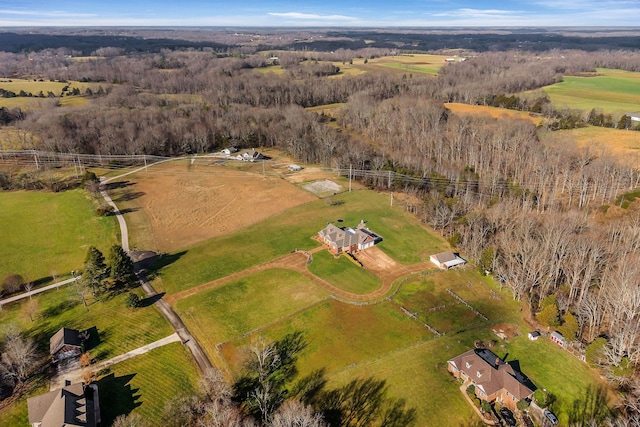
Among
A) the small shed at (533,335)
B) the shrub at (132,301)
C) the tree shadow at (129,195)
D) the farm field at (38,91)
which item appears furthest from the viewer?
the farm field at (38,91)

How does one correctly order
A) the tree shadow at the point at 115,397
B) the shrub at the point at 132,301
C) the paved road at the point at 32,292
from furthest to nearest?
the paved road at the point at 32,292, the shrub at the point at 132,301, the tree shadow at the point at 115,397

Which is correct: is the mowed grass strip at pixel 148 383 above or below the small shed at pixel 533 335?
below

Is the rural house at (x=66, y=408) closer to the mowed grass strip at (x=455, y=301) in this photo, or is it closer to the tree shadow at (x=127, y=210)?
the mowed grass strip at (x=455, y=301)

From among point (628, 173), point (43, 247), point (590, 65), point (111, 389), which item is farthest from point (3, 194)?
point (590, 65)

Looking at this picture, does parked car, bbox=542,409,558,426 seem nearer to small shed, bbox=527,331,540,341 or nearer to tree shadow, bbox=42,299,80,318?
small shed, bbox=527,331,540,341

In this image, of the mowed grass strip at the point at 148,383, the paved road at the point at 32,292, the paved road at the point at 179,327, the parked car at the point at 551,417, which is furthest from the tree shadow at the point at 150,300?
the parked car at the point at 551,417

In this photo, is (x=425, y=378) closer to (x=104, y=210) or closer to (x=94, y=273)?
(x=94, y=273)

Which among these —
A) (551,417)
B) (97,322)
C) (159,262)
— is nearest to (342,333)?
(551,417)

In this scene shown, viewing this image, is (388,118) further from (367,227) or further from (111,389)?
(111,389)
